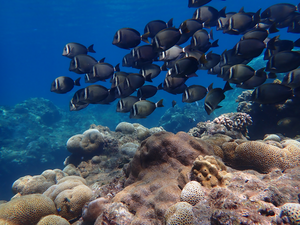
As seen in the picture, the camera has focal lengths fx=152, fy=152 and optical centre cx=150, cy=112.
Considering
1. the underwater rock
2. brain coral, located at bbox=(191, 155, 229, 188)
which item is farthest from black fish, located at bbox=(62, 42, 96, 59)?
the underwater rock

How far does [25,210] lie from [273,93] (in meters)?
5.74

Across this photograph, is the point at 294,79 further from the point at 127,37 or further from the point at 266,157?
the point at 127,37

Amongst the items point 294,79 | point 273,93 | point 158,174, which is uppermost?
point 294,79

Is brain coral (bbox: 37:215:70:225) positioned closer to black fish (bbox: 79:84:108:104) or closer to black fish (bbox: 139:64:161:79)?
black fish (bbox: 79:84:108:104)

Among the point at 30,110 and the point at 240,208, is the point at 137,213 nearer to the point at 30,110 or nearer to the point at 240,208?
the point at 240,208

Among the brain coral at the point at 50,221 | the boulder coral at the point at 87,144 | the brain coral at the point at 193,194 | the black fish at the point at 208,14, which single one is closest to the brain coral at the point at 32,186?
the boulder coral at the point at 87,144

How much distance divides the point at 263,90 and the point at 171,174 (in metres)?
2.60

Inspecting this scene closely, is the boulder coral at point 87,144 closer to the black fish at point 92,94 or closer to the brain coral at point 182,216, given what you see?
the black fish at point 92,94

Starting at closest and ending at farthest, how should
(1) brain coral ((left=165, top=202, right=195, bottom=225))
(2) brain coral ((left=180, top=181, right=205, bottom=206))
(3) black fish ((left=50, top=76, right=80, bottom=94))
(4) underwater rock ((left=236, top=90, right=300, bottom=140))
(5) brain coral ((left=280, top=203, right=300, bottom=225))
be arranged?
(5) brain coral ((left=280, top=203, right=300, bottom=225)) < (1) brain coral ((left=165, top=202, right=195, bottom=225)) < (2) brain coral ((left=180, top=181, right=205, bottom=206)) < (3) black fish ((left=50, top=76, right=80, bottom=94)) < (4) underwater rock ((left=236, top=90, right=300, bottom=140))

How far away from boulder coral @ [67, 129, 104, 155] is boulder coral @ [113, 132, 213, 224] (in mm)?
4615

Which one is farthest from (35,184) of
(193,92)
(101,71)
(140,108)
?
(193,92)

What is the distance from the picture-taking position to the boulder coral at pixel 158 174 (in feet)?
7.64

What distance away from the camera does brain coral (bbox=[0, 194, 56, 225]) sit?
3094mm

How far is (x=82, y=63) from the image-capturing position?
4.11 metres
